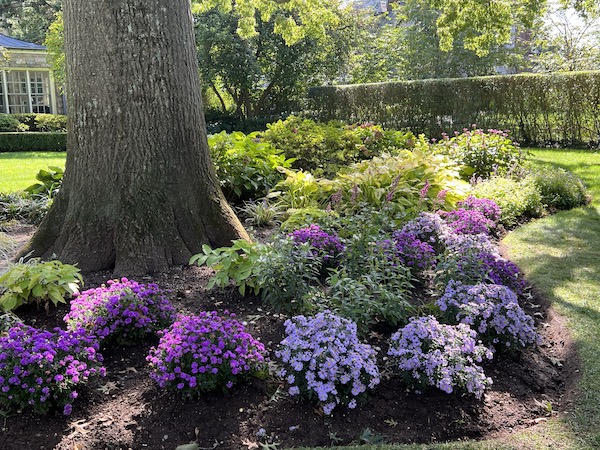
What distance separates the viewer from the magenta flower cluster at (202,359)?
2.73 meters

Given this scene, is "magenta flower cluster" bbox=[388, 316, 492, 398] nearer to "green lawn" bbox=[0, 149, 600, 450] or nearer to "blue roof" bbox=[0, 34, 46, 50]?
"green lawn" bbox=[0, 149, 600, 450]

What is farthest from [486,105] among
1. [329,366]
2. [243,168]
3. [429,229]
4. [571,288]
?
[329,366]

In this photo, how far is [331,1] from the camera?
2294 cm

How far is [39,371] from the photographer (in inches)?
103

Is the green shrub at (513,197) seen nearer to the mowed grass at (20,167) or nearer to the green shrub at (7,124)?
the mowed grass at (20,167)

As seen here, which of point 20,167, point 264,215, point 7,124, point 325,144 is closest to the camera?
point 264,215

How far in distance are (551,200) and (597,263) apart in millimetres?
2450

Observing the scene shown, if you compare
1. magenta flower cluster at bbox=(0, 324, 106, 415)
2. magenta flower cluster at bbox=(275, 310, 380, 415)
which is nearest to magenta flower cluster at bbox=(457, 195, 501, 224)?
magenta flower cluster at bbox=(275, 310, 380, 415)

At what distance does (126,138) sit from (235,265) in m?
1.38

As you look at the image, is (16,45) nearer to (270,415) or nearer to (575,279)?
(575,279)

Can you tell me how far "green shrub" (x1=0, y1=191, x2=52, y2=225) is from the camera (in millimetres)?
6555

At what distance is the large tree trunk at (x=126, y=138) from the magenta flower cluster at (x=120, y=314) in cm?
87

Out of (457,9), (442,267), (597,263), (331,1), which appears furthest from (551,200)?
(331,1)

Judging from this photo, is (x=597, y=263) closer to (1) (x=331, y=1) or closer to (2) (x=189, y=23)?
(2) (x=189, y=23)
